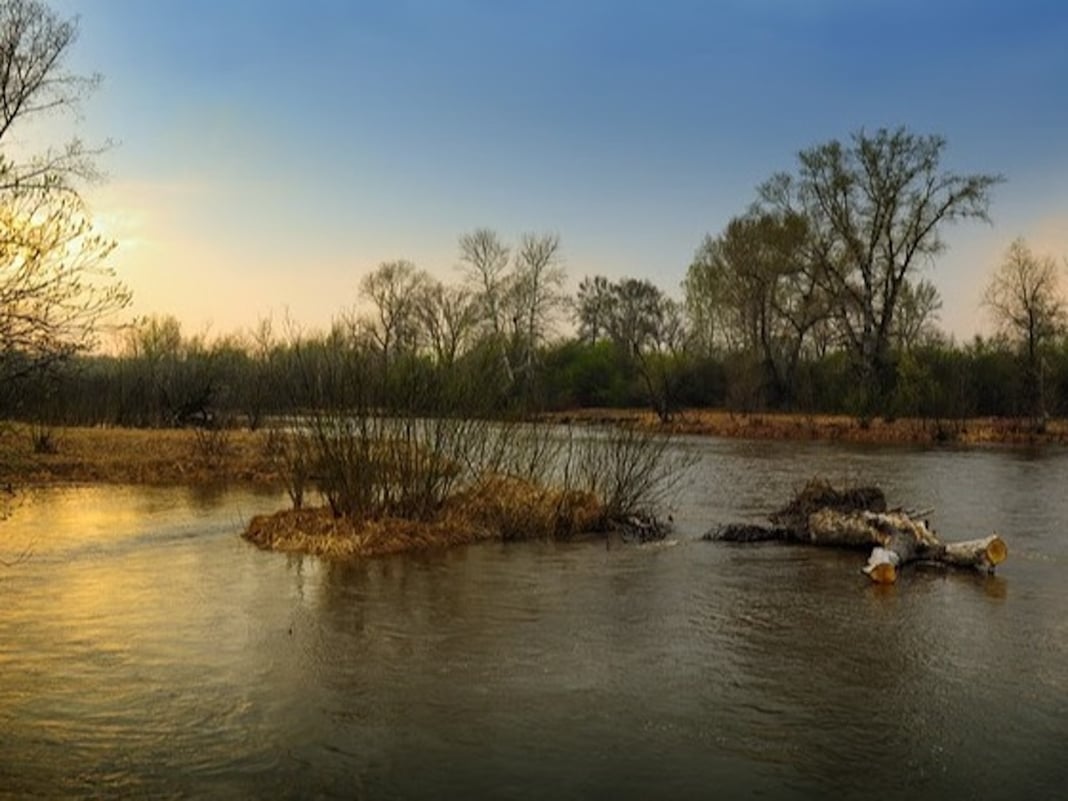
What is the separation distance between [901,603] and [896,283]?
4244cm

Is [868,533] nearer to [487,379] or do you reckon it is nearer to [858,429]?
[487,379]

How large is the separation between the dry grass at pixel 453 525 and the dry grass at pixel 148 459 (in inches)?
363

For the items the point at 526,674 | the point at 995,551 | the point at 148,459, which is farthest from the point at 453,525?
the point at 148,459

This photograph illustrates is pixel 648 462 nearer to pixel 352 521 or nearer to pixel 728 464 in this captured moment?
pixel 352 521

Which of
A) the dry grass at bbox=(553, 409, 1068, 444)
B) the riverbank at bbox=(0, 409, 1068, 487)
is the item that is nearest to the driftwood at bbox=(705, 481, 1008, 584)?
the riverbank at bbox=(0, 409, 1068, 487)

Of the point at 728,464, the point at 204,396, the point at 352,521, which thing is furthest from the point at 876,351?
the point at 352,521

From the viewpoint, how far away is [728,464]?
104 feet

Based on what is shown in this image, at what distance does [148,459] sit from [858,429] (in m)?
32.3

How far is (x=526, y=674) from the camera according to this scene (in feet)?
28.9

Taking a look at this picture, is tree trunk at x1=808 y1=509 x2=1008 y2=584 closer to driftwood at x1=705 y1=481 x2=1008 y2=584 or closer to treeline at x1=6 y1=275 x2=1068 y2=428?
driftwood at x1=705 y1=481 x2=1008 y2=584

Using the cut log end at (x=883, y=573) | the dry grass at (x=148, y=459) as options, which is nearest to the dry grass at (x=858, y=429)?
the dry grass at (x=148, y=459)

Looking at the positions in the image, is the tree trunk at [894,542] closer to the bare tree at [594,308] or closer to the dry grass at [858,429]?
the dry grass at [858,429]

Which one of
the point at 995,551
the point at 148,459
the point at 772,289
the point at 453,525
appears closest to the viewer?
the point at 995,551

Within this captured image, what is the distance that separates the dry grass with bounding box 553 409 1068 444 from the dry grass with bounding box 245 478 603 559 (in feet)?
71.3
